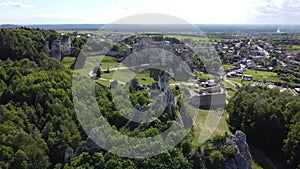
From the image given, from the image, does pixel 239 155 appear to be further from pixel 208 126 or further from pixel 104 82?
pixel 104 82

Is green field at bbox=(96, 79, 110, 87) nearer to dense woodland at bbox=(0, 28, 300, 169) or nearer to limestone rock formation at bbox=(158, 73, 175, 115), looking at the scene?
dense woodland at bbox=(0, 28, 300, 169)

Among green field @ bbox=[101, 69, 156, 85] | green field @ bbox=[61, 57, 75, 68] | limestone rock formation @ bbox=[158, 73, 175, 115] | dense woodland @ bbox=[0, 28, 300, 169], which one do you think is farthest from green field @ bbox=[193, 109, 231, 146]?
green field @ bbox=[61, 57, 75, 68]

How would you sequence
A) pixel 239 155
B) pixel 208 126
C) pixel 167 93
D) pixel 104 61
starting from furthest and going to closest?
pixel 104 61 < pixel 208 126 < pixel 167 93 < pixel 239 155

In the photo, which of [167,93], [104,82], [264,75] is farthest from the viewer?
[264,75]

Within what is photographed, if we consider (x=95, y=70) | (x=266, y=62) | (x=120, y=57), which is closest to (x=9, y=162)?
(x=95, y=70)

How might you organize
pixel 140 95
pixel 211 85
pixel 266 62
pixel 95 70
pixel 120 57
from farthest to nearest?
pixel 266 62
pixel 120 57
pixel 211 85
pixel 95 70
pixel 140 95

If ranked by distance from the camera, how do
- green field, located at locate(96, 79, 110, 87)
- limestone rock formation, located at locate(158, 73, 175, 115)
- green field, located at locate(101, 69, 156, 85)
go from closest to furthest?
limestone rock formation, located at locate(158, 73, 175, 115) < green field, located at locate(96, 79, 110, 87) < green field, located at locate(101, 69, 156, 85)

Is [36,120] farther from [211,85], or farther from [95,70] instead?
[211,85]

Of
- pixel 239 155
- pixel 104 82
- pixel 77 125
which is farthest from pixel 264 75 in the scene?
pixel 77 125

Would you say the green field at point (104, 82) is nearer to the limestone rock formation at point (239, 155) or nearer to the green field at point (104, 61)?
the green field at point (104, 61)
